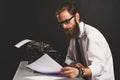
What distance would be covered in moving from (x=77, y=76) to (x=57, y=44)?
0.75m

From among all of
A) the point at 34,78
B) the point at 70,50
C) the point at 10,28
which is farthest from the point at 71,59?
the point at 10,28

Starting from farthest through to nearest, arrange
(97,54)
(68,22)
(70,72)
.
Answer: (68,22)
(97,54)
(70,72)

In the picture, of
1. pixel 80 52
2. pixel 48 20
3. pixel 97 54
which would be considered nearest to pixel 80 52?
pixel 80 52

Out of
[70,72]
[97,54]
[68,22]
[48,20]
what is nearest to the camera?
[70,72]

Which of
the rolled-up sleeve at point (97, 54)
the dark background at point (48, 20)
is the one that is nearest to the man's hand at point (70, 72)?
the rolled-up sleeve at point (97, 54)

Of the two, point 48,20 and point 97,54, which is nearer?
point 97,54

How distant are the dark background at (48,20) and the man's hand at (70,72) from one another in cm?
72

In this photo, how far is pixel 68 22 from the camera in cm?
186

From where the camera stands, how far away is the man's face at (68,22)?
1.85 meters

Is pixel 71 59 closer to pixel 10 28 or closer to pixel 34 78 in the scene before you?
pixel 34 78

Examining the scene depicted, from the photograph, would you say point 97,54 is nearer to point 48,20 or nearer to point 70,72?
point 70,72

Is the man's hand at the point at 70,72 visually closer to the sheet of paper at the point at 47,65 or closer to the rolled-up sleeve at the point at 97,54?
the sheet of paper at the point at 47,65

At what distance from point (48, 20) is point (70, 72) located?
858 mm

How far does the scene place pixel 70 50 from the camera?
207 centimetres
